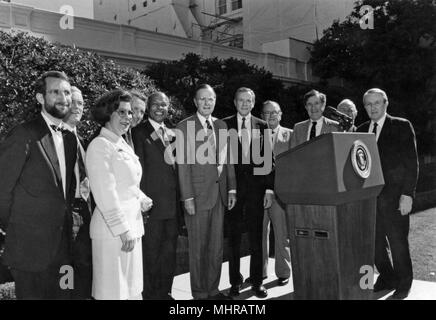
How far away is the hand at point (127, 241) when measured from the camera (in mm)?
2781

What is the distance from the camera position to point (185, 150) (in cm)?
386

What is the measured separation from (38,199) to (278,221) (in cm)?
275

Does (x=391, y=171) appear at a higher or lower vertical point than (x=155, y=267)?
higher

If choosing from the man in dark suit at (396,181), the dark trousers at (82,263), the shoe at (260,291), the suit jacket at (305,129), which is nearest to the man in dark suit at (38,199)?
the dark trousers at (82,263)

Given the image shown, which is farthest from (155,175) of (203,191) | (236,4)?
(236,4)

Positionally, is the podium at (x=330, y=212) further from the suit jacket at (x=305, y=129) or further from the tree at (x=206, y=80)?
the tree at (x=206, y=80)

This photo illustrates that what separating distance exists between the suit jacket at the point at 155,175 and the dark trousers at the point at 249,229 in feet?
2.34

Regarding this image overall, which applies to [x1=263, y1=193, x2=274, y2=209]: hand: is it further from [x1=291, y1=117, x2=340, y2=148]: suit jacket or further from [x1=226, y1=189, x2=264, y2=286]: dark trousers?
[x1=291, y1=117, x2=340, y2=148]: suit jacket

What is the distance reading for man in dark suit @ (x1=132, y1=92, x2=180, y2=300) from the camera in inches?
142

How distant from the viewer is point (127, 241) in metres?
2.79

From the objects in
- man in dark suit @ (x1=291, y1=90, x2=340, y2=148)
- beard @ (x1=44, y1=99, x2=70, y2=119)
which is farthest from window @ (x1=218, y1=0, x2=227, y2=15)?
beard @ (x1=44, y1=99, x2=70, y2=119)
